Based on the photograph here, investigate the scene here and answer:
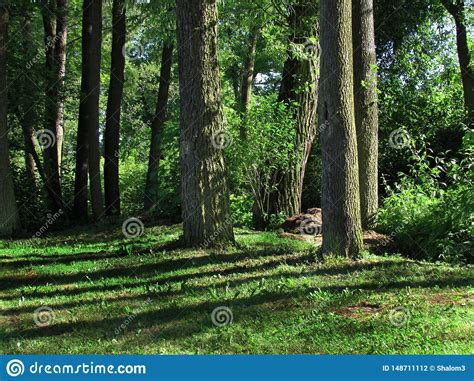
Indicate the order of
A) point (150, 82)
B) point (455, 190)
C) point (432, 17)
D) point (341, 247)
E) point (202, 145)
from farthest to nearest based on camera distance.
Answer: point (150, 82), point (432, 17), point (455, 190), point (202, 145), point (341, 247)

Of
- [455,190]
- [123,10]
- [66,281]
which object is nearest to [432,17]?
[123,10]

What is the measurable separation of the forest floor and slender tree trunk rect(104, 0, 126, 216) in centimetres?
865

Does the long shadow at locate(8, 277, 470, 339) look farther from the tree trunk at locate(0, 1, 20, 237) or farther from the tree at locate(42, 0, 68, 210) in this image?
the tree at locate(42, 0, 68, 210)

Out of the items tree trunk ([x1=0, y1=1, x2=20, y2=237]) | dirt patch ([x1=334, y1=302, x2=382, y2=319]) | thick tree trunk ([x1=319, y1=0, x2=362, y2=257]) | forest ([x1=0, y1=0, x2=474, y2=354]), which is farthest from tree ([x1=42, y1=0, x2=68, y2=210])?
dirt patch ([x1=334, y1=302, x2=382, y2=319])

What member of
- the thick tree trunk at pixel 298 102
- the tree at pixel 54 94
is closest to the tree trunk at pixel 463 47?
the thick tree trunk at pixel 298 102

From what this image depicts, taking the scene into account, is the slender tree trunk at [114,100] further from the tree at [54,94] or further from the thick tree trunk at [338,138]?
the thick tree trunk at [338,138]

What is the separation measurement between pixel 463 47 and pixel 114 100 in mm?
13407

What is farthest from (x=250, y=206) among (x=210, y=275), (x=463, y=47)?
(x=463, y=47)

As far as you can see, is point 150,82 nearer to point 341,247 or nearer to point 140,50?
point 140,50

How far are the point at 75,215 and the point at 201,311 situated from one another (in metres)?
12.2

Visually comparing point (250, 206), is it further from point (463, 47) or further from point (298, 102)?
point (463, 47)

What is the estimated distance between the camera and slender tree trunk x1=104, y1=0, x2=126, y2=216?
18.0 meters

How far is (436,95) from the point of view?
58.6 ft

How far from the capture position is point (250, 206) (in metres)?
14.3
